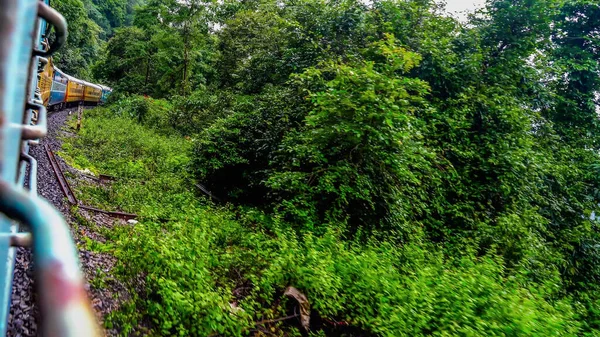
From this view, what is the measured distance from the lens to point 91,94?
2517 cm

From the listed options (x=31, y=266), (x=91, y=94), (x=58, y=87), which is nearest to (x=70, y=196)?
(x=31, y=266)

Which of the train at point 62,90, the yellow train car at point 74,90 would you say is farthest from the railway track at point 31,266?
the yellow train car at point 74,90

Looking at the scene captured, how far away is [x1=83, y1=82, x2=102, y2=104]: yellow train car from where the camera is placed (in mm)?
23533

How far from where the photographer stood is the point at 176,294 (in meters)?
3.81

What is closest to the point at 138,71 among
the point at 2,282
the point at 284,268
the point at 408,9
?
the point at 408,9

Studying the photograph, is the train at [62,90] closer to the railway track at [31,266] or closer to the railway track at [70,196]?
the railway track at [70,196]

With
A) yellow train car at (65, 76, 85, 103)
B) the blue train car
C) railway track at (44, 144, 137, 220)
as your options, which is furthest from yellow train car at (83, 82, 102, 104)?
railway track at (44, 144, 137, 220)

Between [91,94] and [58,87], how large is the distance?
34.4 feet

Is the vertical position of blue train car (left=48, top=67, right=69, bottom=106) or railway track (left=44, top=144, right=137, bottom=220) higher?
blue train car (left=48, top=67, right=69, bottom=106)

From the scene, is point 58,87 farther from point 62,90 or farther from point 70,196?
point 70,196

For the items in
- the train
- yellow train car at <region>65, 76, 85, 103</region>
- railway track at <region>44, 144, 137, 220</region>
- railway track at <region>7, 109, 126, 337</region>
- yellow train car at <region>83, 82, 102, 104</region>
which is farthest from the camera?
yellow train car at <region>83, 82, 102, 104</region>

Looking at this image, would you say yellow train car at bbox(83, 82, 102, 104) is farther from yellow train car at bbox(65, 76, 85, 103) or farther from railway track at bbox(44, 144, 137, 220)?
railway track at bbox(44, 144, 137, 220)

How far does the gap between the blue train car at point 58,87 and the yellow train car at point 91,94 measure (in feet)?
19.7

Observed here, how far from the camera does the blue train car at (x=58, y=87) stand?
14.4 meters
